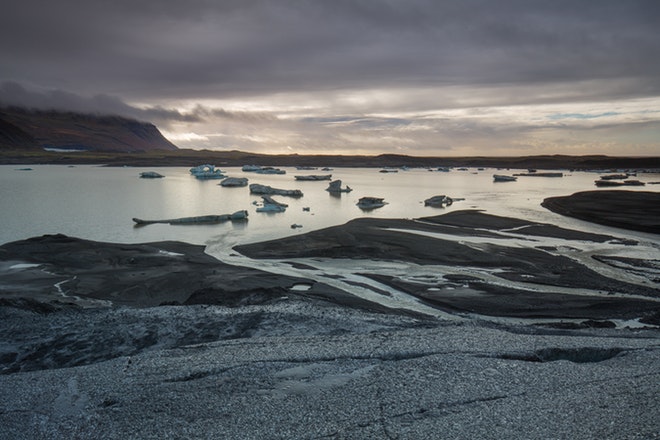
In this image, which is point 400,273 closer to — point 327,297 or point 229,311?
point 327,297

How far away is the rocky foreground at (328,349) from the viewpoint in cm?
554

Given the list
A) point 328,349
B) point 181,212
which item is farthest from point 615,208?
point 328,349

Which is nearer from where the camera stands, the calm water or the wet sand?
the calm water

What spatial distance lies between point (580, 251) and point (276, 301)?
1404cm

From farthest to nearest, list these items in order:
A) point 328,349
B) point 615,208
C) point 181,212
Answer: point 615,208
point 181,212
point 328,349

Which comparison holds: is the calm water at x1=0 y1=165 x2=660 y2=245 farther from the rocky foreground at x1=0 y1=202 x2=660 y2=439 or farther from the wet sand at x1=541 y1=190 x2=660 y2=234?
the rocky foreground at x1=0 y1=202 x2=660 y2=439

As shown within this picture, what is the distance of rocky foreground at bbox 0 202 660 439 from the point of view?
18.2 ft

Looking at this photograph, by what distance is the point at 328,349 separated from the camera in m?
7.82

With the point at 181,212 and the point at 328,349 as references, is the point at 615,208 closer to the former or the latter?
the point at 181,212

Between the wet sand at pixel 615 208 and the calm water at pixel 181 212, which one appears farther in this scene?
the wet sand at pixel 615 208

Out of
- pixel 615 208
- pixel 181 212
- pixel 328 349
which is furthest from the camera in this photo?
pixel 615 208

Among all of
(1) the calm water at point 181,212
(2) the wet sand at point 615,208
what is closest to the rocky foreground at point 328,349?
(1) the calm water at point 181,212

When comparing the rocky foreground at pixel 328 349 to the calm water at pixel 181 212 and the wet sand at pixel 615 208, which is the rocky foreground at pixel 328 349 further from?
the wet sand at pixel 615 208

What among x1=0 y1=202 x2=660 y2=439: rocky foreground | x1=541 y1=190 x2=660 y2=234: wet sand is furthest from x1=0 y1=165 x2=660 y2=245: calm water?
x1=0 y1=202 x2=660 y2=439: rocky foreground
